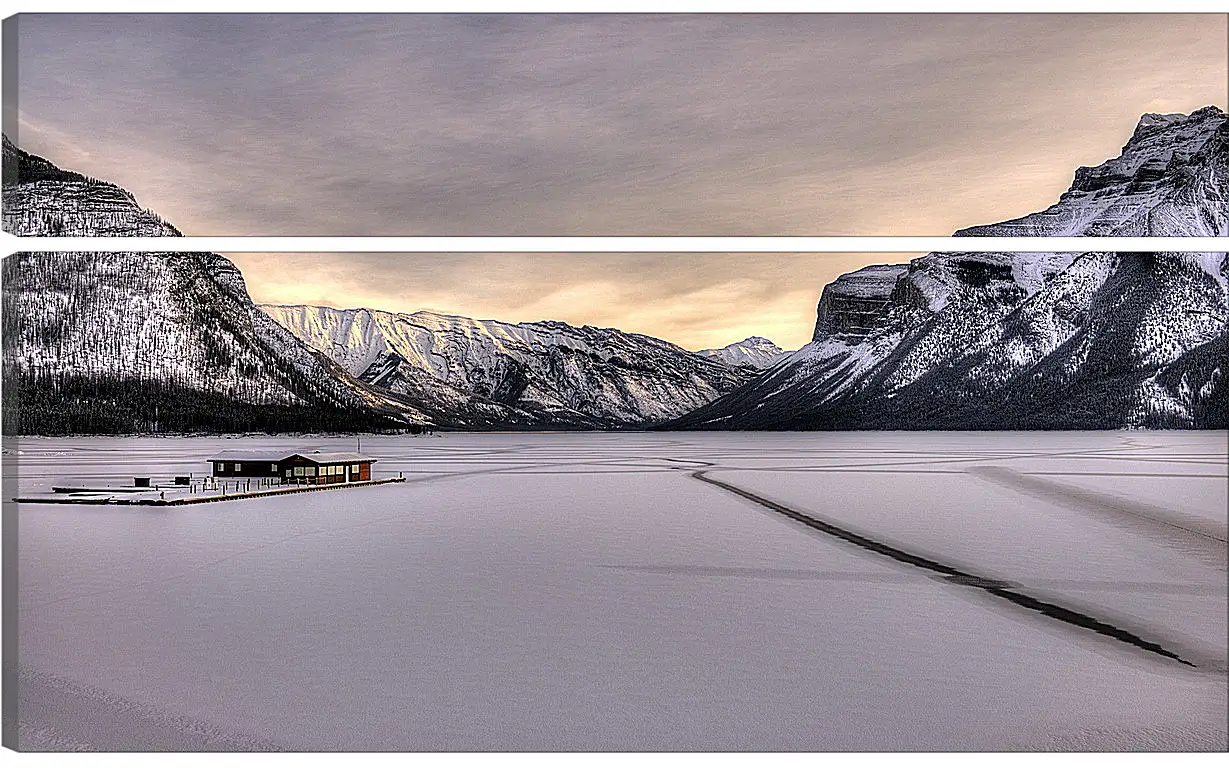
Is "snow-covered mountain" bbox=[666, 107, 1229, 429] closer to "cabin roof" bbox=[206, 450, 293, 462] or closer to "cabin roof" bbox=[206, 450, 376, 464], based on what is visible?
"cabin roof" bbox=[206, 450, 376, 464]

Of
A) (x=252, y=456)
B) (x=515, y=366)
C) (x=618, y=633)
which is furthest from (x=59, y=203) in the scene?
(x=515, y=366)

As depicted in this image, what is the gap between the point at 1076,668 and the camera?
2.40 m

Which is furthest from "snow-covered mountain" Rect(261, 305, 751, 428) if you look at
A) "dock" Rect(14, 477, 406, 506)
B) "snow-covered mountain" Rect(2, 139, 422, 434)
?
"dock" Rect(14, 477, 406, 506)

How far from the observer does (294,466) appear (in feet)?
30.6

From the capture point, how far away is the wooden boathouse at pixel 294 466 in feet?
30.5

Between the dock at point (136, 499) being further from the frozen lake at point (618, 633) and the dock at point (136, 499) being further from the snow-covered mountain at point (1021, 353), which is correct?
the snow-covered mountain at point (1021, 353)

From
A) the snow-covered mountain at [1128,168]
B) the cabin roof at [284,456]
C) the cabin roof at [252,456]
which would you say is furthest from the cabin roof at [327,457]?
the snow-covered mountain at [1128,168]

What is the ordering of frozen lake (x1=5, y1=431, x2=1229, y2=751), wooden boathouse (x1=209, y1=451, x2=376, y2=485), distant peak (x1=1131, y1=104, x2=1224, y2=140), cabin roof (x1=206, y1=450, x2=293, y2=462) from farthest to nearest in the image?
cabin roof (x1=206, y1=450, x2=293, y2=462)
wooden boathouse (x1=209, y1=451, x2=376, y2=485)
distant peak (x1=1131, y1=104, x2=1224, y2=140)
frozen lake (x1=5, y1=431, x2=1229, y2=751)

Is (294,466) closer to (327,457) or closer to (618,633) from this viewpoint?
(327,457)

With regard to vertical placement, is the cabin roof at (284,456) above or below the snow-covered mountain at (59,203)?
Result: below

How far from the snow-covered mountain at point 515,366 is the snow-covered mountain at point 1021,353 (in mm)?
2203

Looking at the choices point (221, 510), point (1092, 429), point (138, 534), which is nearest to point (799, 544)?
point (138, 534)

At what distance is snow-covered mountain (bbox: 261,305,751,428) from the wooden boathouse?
7.42ft

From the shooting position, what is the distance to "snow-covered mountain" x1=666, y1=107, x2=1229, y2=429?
24094mm
